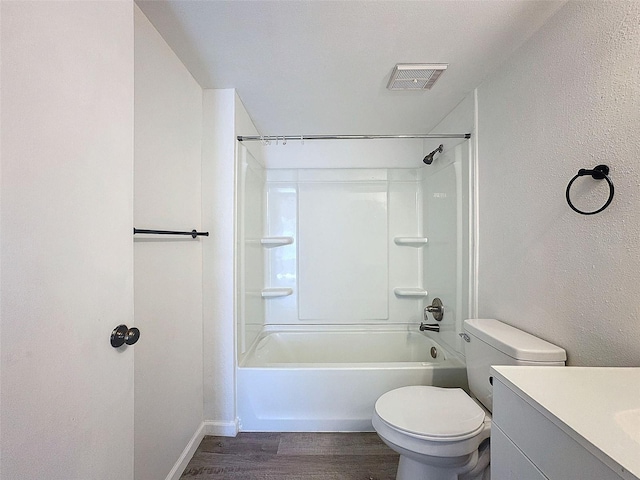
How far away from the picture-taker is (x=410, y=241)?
2766mm

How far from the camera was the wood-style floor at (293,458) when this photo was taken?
1.61 m

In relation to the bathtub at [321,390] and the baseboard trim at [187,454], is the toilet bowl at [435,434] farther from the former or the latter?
the baseboard trim at [187,454]

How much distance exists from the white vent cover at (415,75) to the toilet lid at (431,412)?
1.71 m

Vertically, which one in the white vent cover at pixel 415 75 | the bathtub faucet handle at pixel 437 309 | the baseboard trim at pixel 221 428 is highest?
the white vent cover at pixel 415 75

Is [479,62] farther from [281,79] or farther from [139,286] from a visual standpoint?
[139,286]

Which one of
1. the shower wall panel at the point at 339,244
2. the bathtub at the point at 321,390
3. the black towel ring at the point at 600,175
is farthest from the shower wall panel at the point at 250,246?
the black towel ring at the point at 600,175

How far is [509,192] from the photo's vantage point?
1537 mm

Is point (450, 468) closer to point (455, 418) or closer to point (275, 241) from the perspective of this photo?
point (455, 418)

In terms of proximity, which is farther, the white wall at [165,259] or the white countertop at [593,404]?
the white wall at [165,259]

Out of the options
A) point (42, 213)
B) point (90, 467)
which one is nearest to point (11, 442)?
point (90, 467)

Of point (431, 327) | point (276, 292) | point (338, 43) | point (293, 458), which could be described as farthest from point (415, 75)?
point (293, 458)

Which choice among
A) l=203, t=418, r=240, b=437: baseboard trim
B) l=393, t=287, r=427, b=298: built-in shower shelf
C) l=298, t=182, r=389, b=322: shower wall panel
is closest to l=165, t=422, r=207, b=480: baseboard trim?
l=203, t=418, r=240, b=437: baseboard trim

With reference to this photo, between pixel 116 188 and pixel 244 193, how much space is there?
1212 millimetres

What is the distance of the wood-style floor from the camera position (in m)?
1.61
